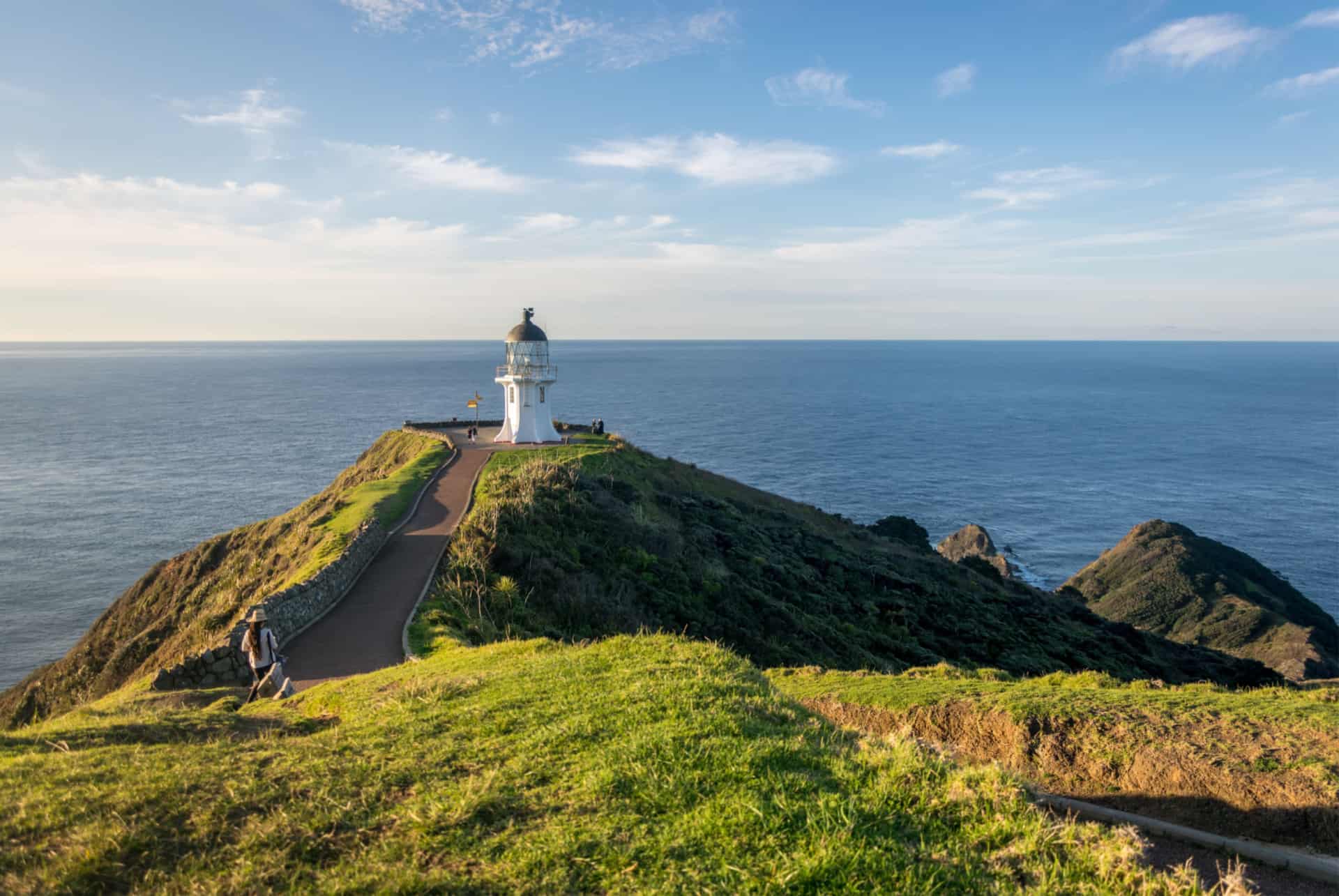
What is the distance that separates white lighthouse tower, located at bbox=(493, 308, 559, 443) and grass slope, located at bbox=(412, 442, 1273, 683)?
16.3 feet

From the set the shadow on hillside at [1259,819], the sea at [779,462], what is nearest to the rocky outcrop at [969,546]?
the sea at [779,462]

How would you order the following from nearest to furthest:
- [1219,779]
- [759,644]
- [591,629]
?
[1219,779] → [591,629] → [759,644]

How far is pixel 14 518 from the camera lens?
51.2m

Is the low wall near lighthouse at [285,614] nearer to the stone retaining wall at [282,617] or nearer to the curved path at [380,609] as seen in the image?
the stone retaining wall at [282,617]

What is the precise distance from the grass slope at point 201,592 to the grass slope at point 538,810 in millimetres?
10669

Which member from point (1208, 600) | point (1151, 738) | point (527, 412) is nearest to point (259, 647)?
point (1151, 738)

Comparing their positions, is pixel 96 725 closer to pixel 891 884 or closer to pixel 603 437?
pixel 891 884

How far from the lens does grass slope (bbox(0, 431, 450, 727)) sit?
835 inches

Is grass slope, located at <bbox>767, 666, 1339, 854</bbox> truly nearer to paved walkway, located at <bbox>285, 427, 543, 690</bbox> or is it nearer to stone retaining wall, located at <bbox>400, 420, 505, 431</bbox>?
paved walkway, located at <bbox>285, 427, 543, 690</bbox>

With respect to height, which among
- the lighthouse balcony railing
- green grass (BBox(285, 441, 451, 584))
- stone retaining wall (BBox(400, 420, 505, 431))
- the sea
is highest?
the lighthouse balcony railing

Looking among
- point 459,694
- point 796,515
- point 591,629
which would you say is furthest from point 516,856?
point 796,515

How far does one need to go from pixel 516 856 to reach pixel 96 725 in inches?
268

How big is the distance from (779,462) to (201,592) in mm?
57405

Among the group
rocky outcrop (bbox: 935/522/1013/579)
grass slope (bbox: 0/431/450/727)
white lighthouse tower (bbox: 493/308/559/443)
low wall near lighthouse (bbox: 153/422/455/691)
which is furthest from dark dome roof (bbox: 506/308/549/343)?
rocky outcrop (bbox: 935/522/1013/579)
